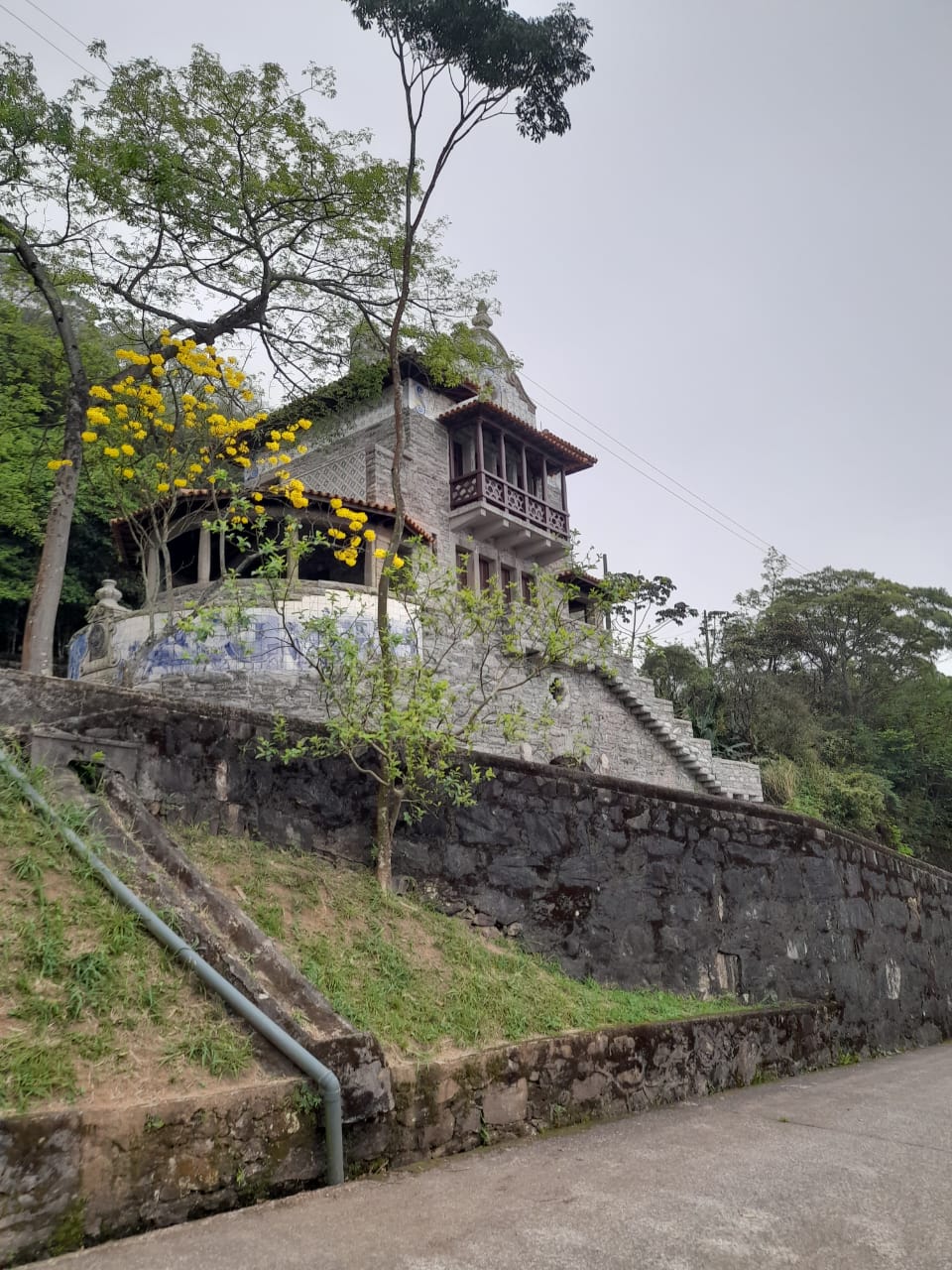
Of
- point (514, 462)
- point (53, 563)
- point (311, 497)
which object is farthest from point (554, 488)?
point (53, 563)

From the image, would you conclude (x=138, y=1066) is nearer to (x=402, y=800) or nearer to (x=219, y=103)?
(x=402, y=800)

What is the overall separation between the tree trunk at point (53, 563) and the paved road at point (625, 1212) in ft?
27.6

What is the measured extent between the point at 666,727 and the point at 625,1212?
15596mm

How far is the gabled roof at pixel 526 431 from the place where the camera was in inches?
806

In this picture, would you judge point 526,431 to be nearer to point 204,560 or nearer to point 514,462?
point 514,462

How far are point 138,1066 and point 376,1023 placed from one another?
1297 millimetres

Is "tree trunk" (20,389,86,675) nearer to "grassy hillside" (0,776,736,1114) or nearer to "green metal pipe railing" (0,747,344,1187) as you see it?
"grassy hillside" (0,776,736,1114)

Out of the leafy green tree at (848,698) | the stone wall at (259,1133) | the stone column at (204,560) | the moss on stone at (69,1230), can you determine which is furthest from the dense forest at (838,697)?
the moss on stone at (69,1230)

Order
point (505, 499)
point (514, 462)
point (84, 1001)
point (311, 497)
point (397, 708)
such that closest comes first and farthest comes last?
point (84, 1001), point (397, 708), point (311, 497), point (505, 499), point (514, 462)

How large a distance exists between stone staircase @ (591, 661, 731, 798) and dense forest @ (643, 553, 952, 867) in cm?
131

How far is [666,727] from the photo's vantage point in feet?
60.2

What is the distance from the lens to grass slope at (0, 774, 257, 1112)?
297cm

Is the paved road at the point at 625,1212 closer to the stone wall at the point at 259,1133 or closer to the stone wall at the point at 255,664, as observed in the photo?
the stone wall at the point at 259,1133

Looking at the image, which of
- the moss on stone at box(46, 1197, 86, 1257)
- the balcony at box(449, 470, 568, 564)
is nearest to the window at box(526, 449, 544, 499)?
the balcony at box(449, 470, 568, 564)
